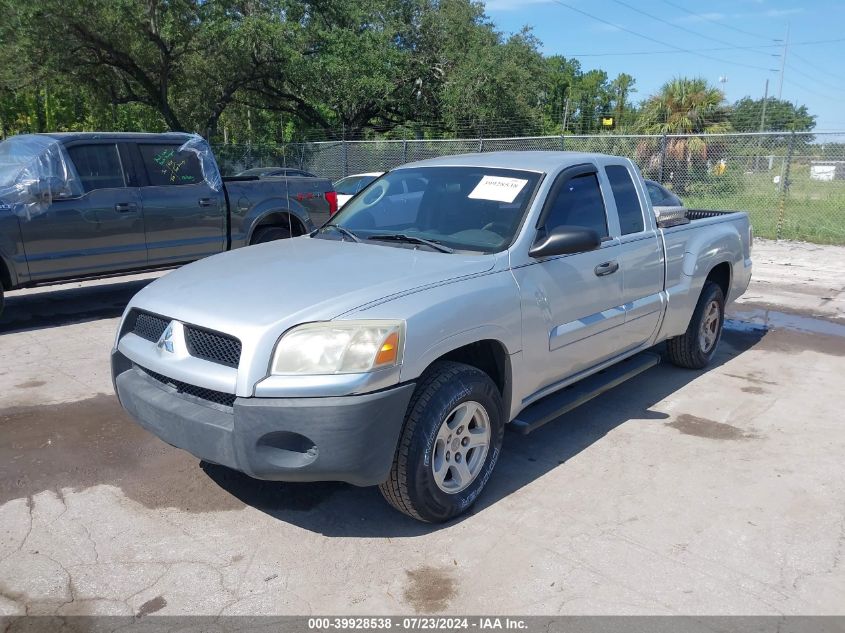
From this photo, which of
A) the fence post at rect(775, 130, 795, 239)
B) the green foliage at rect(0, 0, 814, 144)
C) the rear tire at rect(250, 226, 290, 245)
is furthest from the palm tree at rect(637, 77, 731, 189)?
the rear tire at rect(250, 226, 290, 245)

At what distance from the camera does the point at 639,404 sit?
5.33 meters

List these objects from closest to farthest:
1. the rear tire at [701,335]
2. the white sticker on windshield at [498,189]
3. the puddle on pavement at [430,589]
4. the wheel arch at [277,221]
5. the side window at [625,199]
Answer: the puddle on pavement at [430,589] < the white sticker on windshield at [498,189] < the side window at [625,199] < the rear tire at [701,335] < the wheel arch at [277,221]

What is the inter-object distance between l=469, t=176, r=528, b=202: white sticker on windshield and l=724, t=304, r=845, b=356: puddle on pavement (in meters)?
4.05

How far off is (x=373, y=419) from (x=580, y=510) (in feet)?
4.55

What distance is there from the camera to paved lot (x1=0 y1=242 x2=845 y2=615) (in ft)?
9.89

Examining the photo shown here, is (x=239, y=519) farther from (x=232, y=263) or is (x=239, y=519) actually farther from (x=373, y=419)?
(x=232, y=263)

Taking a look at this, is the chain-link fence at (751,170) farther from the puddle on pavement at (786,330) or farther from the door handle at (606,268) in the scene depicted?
the door handle at (606,268)

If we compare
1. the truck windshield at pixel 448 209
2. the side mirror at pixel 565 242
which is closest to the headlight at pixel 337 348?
the truck windshield at pixel 448 209

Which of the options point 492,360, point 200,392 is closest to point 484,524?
point 492,360

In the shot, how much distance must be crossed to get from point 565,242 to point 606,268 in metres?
0.76

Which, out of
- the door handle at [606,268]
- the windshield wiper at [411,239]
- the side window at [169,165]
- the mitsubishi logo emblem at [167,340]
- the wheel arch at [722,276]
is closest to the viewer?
the mitsubishi logo emblem at [167,340]

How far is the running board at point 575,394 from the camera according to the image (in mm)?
4077

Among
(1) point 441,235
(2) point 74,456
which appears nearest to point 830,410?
(1) point 441,235

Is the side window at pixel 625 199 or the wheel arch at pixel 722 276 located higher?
the side window at pixel 625 199
